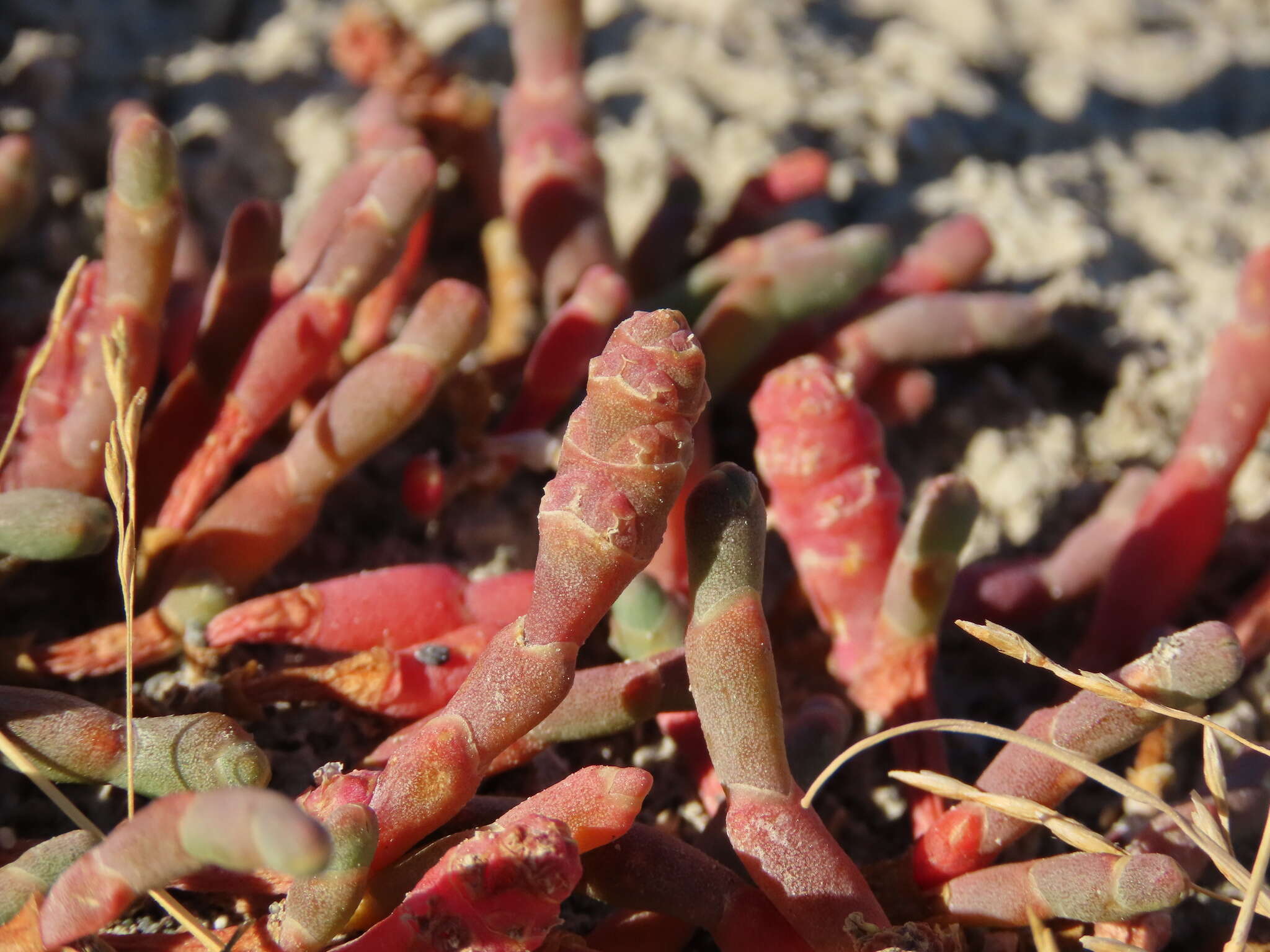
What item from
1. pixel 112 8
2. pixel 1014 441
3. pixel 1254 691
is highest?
pixel 112 8

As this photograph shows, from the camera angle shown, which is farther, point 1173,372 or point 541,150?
point 1173,372

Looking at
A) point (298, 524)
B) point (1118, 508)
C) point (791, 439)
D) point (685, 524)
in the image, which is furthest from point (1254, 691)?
point (298, 524)

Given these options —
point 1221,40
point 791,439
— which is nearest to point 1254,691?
point 791,439

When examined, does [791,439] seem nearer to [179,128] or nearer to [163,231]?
[163,231]

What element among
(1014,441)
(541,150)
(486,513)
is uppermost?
(541,150)

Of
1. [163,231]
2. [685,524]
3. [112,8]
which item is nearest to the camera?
[685,524]

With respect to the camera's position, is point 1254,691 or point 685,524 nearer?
point 685,524

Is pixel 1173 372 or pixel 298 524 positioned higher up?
pixel 298 524

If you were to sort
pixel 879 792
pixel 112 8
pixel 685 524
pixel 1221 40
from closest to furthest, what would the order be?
pixel 685 524, pixel 879 792, pixel 112 8, pixel 1221 40

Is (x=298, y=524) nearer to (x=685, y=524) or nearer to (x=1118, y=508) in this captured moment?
(x=685, y=524)

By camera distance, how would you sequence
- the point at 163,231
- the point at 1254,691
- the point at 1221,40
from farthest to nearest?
the point at 1221,40, the point at 1254,691, the point at 163,231
